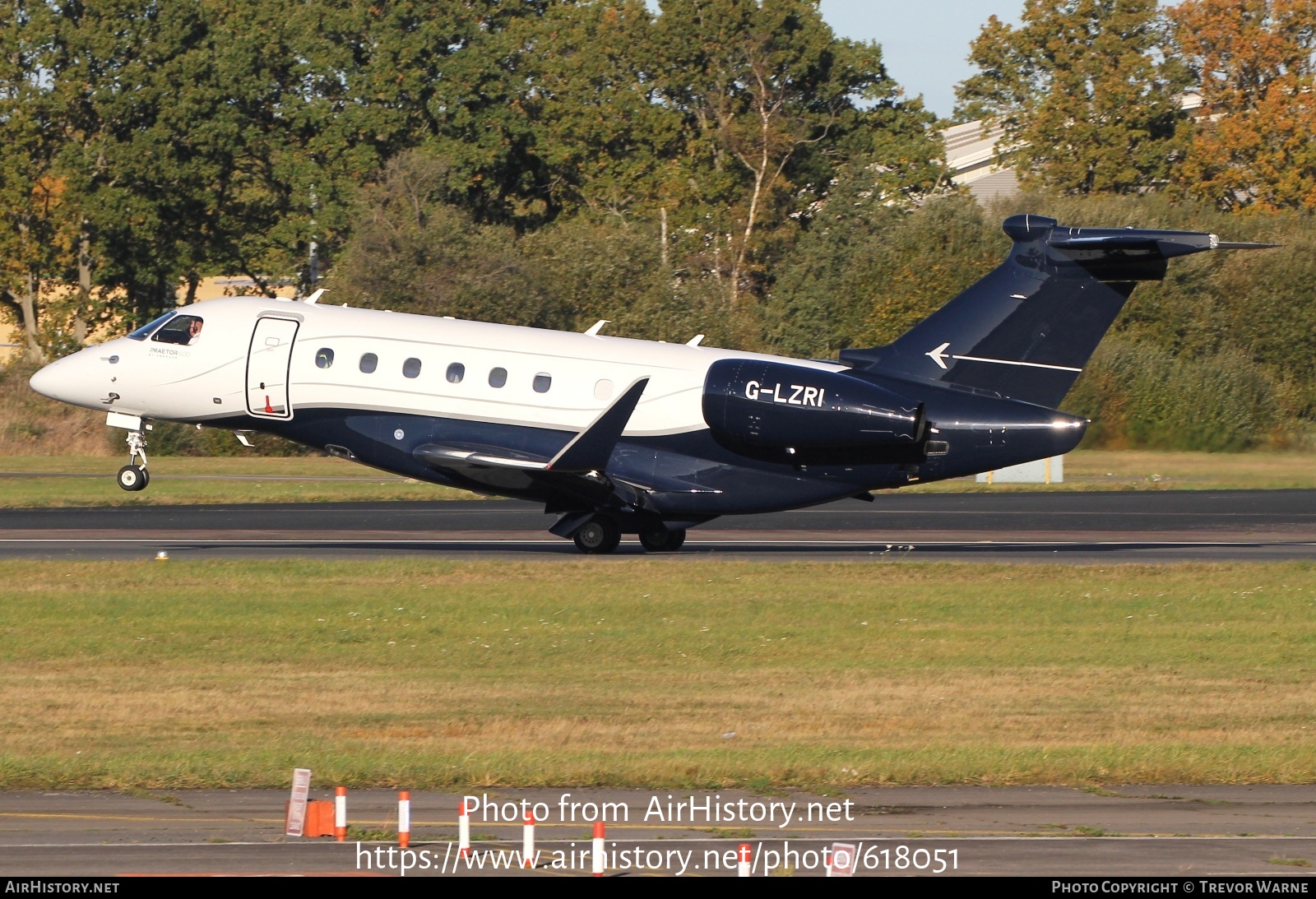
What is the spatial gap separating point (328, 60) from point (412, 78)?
4.07 m

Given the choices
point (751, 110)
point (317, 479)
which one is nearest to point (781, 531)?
point (317, 479)

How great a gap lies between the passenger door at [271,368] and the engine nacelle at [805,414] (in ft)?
22.7

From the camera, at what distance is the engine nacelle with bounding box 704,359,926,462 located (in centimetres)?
2528

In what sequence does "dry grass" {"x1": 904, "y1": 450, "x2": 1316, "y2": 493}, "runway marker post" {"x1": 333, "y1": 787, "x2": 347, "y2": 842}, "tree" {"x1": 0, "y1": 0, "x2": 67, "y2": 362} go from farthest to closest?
"tree" {"x1": 0, "y1": 0, "x2": 67, "y2": 362} < "dry grass" {"x1": 904, "y1": 450, "x2": 1316, "y2": 493} < "runway marker post" {"x1": 333, "y1": 787, "x2": 347, "y2": 842}

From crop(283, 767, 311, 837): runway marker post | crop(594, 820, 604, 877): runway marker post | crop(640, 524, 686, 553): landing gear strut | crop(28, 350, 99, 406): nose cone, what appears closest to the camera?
crop(594, 820, 604, 877): runway marker post

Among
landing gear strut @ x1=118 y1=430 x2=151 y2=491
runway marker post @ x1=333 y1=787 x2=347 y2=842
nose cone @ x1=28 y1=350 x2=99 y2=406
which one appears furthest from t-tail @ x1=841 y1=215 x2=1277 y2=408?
runway marker post @ x1=333 y1=787 x2=347 y2=842

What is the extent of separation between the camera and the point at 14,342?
77562 mm

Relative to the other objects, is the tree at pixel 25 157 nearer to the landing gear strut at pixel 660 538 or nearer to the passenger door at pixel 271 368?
the passenger door at pixel 271 368

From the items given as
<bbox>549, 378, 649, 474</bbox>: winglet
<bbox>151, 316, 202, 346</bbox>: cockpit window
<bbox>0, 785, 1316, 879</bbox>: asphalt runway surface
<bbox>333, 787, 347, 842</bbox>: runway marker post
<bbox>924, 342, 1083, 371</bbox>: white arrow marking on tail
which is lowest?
<bbox>0, 785, 1316, 879</bbox>: asphalt runway surface

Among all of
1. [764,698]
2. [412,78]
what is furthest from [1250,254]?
[764,698]

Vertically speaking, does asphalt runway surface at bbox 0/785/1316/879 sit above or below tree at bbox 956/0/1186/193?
below

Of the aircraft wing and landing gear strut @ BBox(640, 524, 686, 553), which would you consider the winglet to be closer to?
the aircraft wing

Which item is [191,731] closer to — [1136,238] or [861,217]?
[1136,238]

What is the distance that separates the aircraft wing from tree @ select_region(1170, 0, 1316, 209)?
54.0 metres
